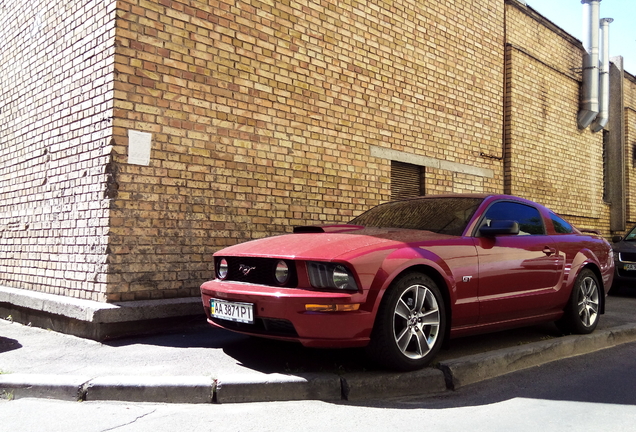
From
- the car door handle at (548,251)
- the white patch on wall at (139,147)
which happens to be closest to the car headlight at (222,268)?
the white patch on wall at (139,147)

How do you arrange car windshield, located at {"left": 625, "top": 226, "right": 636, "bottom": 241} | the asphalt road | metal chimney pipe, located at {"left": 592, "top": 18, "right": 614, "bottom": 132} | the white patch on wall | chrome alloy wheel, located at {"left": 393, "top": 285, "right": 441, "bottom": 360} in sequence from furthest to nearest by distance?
metal chimney pipe, located at {"left": 592, "top": 18, "right": 614, "bottom": 132} → car windshield, located at {"left": 625, "top": 226, "right": 636, "bottom": 241} → the white patch on wall → chrome alloy wheel, located at {"left": 393, "top": 285, "right": 441, "bottom": 360} → the asphalt road

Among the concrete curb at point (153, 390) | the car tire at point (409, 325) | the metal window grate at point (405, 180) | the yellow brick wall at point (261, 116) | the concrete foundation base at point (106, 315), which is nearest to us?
the concrete curb at point (153, 390)

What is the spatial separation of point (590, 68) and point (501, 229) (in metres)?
10.9

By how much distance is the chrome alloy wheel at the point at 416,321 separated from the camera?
13.4 ft

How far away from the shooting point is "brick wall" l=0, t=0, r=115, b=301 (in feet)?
18.4

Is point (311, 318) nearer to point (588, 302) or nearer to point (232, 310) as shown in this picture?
point (232, 310)

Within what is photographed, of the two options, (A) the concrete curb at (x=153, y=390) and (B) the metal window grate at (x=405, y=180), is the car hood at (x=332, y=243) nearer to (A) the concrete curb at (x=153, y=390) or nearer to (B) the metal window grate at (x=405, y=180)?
(A) the concrete curb at (x=153, y=390)

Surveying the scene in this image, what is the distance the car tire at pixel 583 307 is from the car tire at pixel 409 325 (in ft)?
6.86

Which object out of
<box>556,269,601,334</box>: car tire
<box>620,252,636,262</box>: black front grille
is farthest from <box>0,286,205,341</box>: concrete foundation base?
<box>620,252,636,262</box>: black front grille

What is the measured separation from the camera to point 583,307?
5.85 metres

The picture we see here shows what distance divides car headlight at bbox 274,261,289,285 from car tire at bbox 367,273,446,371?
0.73 meters

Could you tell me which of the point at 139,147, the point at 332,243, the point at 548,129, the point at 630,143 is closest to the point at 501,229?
the point at 332,243

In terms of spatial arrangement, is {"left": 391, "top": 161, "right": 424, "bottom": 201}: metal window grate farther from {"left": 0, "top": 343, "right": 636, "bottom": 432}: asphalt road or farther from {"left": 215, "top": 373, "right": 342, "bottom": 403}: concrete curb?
{"left": 215, "top": 373, "right": 342, "bottom": 403}: concrete curb

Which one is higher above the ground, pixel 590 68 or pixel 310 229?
pixel 590 68
